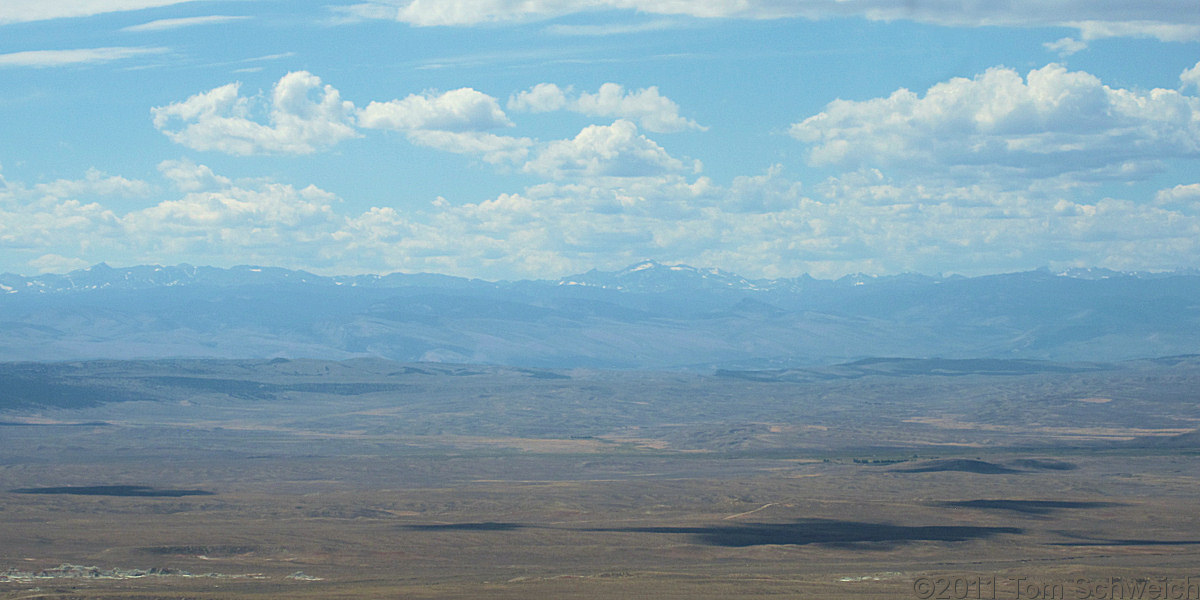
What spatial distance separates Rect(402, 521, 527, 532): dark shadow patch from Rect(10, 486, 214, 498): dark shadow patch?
31.2m

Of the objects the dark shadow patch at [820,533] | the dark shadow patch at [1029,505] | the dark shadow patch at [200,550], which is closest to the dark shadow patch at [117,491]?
the dark shadow patch at [200,550]

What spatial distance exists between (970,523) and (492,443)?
112 meters

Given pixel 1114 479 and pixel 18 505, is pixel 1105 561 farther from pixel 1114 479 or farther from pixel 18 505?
pixel 18 505

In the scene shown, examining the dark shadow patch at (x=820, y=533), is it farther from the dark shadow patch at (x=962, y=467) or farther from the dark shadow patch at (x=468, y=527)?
the dark shadow patch at (x=962, y=467)

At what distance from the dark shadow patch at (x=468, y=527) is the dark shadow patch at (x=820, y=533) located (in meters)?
6.16

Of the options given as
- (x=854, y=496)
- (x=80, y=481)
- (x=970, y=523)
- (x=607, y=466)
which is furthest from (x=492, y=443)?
(x=970, y=523)

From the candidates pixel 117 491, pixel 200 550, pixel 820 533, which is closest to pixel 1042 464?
pixel 820 533

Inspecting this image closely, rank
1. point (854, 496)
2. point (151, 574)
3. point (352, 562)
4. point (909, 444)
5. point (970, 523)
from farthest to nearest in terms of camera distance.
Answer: point (909, 444) < point (854, 496) < point (970, 523) < point (352, 562) < point (151, 574)

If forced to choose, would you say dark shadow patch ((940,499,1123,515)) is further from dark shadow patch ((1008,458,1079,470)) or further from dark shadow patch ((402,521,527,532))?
dark shadow patch ((1008,458,1079,470))

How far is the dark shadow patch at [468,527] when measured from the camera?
91.3 metres

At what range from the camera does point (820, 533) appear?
88.8 metres

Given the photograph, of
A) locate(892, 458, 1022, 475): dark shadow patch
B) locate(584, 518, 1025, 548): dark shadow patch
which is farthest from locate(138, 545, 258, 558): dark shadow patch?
locate(892, 458, 1022, 475): dark shadow patch

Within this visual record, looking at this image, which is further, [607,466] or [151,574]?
[607,466]

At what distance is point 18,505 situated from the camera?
10412 cm
